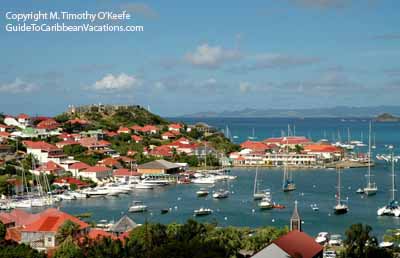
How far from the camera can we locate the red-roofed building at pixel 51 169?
125 ft

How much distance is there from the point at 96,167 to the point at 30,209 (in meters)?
10.1

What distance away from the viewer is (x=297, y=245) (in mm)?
15914

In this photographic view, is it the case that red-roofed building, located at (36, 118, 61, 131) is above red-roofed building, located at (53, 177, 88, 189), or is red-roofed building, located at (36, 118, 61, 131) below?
above

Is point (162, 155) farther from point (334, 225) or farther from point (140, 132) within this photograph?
point (334, 225)

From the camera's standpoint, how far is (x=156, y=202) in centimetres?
3266

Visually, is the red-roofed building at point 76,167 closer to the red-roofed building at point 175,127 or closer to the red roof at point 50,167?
the red roof at point 50,167

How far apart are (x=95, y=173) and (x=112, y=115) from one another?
25.4 metres

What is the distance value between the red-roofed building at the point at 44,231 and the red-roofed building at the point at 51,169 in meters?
17.6

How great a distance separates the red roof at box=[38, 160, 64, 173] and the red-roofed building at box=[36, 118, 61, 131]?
11.3m

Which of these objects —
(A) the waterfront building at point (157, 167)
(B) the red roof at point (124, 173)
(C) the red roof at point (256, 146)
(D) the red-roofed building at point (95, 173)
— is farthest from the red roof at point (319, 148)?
(D) the red-roofed building at point (95, 173)

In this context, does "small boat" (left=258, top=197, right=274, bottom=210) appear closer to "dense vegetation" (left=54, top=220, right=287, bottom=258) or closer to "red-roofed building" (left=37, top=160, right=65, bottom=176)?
"dense vegetation" (left=54, top=220, right=287, bottom=258)

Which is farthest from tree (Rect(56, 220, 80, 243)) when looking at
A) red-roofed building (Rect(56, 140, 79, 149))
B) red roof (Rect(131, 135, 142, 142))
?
red roof (Rect(131, 135, 142, 142))

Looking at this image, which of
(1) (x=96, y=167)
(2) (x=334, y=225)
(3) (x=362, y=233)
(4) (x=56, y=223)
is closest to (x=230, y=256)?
(3) (x=362, y=233)

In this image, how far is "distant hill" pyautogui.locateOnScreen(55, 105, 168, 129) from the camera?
199 feet
